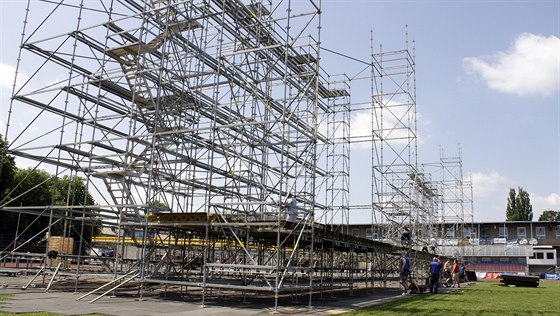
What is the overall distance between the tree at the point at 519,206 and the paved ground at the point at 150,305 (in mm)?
71502

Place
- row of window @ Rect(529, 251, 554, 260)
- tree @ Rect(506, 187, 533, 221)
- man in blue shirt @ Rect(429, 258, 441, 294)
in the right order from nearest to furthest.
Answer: man in blue shirt @ Rect(429, 258, 441, 294) → row of window @ Rect(529, 251, 554, 260) → tree @ Rect(506, 187, 533, 221)

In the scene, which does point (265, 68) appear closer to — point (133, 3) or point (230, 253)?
point (133, 3)

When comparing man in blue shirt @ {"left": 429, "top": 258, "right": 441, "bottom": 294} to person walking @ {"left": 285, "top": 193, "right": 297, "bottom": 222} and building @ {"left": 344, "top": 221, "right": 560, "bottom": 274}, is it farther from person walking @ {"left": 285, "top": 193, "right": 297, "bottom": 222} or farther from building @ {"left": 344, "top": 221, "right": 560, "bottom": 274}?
building @ {"left": 344, "top": 221, "right": 560, "bottom": 274}

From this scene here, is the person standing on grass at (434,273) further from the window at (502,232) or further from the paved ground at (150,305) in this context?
the window at (502,232)

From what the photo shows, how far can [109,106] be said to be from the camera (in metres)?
20.8

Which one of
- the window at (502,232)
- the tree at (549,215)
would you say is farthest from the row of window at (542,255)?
the tree at (549,215)

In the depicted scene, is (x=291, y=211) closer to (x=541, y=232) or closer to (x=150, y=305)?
(x=150, y=305)

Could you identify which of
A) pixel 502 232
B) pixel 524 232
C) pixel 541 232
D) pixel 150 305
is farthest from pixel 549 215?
pixel 150 305

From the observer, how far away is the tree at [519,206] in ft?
256

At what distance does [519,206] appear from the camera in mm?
79375

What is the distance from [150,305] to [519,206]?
78.3 m

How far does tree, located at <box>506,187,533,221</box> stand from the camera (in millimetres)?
78125

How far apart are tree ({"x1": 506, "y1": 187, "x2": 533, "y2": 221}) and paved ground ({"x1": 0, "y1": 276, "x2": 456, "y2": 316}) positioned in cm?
7150

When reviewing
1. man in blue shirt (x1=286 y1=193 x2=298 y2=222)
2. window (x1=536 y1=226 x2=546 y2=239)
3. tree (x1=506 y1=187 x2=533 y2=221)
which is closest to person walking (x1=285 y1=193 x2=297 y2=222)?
man in blue shirt (x1=286 y1=193 x2=298 y2=222)
